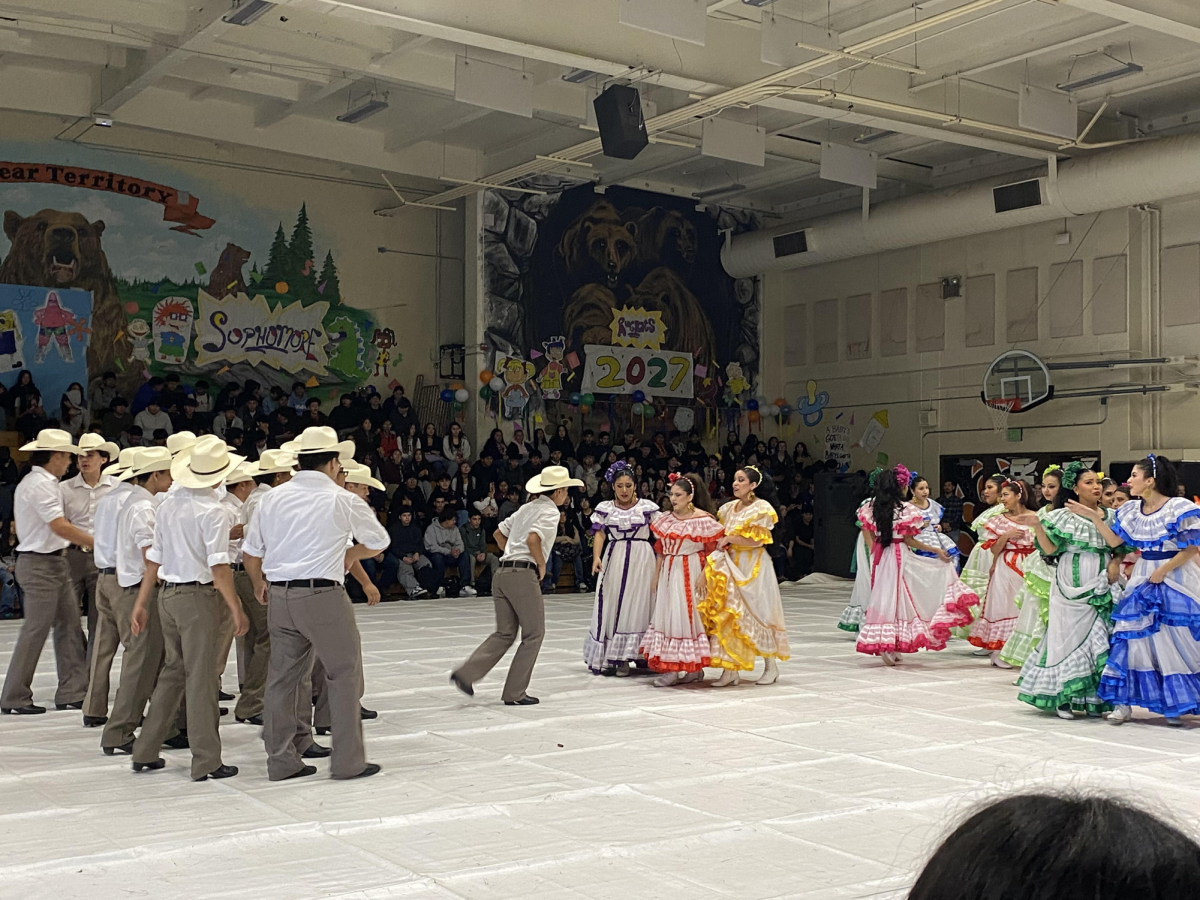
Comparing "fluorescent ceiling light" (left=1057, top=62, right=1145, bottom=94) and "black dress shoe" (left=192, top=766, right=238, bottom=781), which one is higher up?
"fluorescent ceiling light" (left=1057, top=62, right=1145, bottom=94)

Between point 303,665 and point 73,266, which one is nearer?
point 303,665

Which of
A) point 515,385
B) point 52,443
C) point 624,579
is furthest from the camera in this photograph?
point 515,385

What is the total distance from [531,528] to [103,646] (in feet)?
8.33

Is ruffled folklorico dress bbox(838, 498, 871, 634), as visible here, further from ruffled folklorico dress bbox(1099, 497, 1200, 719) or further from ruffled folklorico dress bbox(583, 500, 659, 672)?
ruffled folklorico dress bbox(1099, 497, 1200, 719)

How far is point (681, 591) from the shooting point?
8.71 m

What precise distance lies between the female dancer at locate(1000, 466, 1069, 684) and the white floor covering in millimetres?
456

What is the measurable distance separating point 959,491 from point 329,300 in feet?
31.7

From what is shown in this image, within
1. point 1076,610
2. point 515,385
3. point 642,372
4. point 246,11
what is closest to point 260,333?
point 515,385

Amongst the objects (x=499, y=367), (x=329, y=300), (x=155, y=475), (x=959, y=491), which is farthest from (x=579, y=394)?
(x=155, y=475)

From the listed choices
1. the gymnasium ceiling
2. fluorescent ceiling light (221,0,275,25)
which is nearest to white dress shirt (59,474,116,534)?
the gymnasium ceiling

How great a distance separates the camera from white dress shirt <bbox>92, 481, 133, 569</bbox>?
695 centimetres

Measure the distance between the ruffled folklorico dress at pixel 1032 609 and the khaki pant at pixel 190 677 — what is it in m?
4.94

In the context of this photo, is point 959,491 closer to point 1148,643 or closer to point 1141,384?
point 1141,384

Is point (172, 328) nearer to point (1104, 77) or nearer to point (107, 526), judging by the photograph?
point (107, 526)
